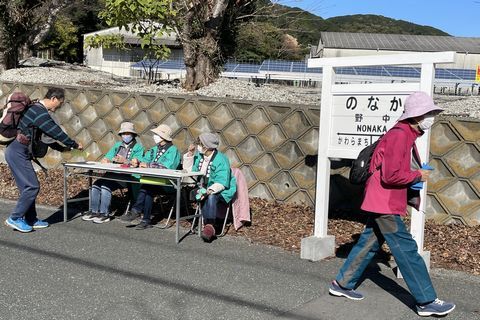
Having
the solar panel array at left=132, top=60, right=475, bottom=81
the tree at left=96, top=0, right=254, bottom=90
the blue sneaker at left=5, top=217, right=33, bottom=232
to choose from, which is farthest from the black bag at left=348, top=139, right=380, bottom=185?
the solar panel array at left=132, top=60, right=475, bottom=81

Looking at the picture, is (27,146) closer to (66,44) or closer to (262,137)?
(262,137)

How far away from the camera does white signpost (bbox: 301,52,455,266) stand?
197 inches

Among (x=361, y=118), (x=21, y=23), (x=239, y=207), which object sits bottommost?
(x=239, y=207)

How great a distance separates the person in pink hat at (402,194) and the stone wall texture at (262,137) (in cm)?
227

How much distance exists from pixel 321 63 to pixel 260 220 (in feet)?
7.72

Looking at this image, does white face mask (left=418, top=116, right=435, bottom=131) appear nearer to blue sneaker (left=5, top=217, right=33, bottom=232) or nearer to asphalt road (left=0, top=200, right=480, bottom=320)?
asphalt road (left=0, top=200, right=480, bottom=320)

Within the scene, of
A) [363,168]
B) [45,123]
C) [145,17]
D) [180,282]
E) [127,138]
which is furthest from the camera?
[145,17]

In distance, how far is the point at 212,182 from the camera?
6.42 meters

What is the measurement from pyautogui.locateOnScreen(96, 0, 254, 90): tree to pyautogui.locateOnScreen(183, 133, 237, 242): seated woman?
11.8 feet

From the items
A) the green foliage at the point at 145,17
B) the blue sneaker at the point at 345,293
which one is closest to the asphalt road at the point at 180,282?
the blue sneaker at the point at 345,293

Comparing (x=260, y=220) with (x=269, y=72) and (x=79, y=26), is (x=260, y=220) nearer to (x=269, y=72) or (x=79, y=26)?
(x=269, y=72)

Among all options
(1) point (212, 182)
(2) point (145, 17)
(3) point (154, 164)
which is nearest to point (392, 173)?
(1) point (212, 182)

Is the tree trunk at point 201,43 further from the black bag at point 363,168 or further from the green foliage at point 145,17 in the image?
the black bag at point 363,168

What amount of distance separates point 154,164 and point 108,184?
737 mm
